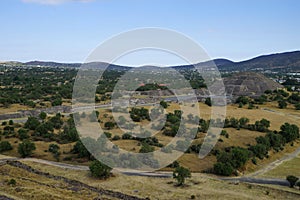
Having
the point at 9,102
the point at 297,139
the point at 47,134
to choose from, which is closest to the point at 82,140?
the point at 47,134

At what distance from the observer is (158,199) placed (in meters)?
25.2

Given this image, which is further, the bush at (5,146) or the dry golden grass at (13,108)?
the dry golden grass at (13,108)

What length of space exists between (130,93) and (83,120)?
37.8 metres

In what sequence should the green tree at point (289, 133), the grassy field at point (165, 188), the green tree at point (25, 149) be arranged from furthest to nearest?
the green tree at point (289, 133) < the green tree at point (25, 149) < the grassy field at point (165, 188)

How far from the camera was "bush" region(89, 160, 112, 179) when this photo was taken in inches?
1167

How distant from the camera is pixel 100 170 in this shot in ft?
97.4

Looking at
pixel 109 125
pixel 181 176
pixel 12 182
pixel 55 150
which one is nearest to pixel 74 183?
pixel 12 182

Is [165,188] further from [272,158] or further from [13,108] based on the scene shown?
[13,108]

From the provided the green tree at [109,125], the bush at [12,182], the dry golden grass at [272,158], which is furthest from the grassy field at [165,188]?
the green tree at [109,125]

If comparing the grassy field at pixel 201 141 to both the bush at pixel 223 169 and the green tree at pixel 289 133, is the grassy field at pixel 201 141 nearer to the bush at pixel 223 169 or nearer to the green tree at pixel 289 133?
the green tree at pixel 289 133

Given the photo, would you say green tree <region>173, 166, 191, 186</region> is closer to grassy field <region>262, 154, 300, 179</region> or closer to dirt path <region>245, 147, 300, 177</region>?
dirt path <region>245, 147, 300, 177</region>

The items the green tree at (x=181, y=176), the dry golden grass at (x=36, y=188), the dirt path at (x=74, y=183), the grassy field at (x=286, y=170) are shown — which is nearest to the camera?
the dry golden grass at (x=36, y=188)

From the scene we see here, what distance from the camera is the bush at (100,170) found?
29.6 metres

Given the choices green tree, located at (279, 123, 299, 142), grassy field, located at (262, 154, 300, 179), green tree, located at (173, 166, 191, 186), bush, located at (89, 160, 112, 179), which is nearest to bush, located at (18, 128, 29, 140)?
bush, located at (89, 160, 112, 179)
